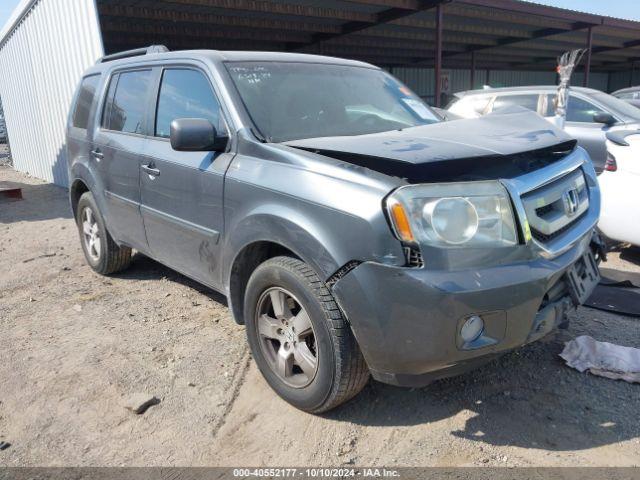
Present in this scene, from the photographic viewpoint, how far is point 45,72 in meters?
10.7

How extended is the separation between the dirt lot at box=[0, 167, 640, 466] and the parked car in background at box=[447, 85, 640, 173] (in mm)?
→ 4689

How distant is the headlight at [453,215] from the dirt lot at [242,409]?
3.27 feet

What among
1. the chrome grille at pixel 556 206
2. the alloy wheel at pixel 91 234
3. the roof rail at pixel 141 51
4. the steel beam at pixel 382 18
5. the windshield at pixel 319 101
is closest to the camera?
the chrome grille at pixel 556 206

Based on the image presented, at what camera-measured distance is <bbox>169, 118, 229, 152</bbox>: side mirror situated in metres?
2.90

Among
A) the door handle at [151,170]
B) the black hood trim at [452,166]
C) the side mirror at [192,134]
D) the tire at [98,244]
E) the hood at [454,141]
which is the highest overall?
the side mirror at [192,134]

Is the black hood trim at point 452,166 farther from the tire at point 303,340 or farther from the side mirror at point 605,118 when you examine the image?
the side mirror at point 605,118

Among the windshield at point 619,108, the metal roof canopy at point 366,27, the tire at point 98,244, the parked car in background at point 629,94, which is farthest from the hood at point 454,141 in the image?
the parked car in background at point 629,94

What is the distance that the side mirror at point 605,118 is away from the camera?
7.48 meters

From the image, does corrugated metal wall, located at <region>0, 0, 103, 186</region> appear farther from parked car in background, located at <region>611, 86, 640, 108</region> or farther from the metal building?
parked car in background, located at <region>611, 86, 640, 108</region>

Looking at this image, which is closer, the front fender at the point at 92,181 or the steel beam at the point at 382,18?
the front fender at the point at 92,181

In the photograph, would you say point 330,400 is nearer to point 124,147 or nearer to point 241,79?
point 241,79

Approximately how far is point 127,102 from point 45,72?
26.0 ft


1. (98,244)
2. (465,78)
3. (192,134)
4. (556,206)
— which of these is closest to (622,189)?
(556,206)

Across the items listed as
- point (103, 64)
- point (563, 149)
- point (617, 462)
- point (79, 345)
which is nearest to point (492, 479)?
point (617, 462)
